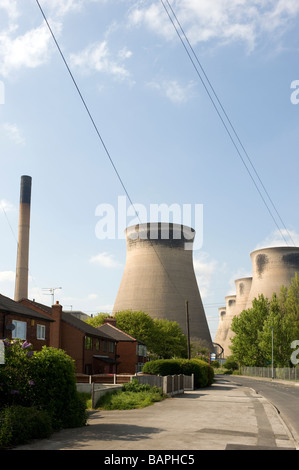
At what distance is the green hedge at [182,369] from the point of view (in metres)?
35.7

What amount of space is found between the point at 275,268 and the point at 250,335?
20625 mm

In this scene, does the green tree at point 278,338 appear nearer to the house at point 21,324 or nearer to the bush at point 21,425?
the house at point 21,324

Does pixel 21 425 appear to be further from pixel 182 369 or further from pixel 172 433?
pixel 182 369

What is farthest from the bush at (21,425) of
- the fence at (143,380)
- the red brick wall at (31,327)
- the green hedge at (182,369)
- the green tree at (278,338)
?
the green tree at (278,338)

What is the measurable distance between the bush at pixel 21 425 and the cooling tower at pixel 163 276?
77.9 metres

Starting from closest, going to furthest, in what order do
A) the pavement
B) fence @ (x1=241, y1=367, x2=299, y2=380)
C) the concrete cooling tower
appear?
the pavement → fence @ (x1=241, y1=367, x2=299, y2=380) → the concrete cooling tower

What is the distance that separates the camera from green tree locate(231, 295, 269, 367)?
85.6 m

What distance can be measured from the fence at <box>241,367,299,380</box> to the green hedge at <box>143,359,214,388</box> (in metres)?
29.7

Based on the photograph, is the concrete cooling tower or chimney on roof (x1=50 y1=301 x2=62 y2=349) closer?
chimney on roof (x1=50 y1=301 x2=62 y2=349)

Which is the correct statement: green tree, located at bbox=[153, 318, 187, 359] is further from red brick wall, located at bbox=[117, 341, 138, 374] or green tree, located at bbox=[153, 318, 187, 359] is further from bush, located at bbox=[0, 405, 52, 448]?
bush, located at bbox=[0, 405, 52, 448]

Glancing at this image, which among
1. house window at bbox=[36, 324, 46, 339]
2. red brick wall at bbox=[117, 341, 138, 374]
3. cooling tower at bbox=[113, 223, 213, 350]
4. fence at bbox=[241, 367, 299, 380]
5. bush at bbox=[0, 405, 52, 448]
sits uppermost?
cooling tower at bbox=[113, 223, 213, 350]

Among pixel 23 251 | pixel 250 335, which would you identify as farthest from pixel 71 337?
pixel 250 335

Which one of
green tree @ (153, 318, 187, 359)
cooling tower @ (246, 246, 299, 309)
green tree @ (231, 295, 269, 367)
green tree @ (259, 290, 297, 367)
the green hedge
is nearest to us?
the green hedge

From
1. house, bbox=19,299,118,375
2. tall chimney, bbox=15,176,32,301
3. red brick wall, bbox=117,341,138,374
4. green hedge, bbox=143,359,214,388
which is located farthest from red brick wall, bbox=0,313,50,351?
tall chimney, bbox=15,176,32,301
